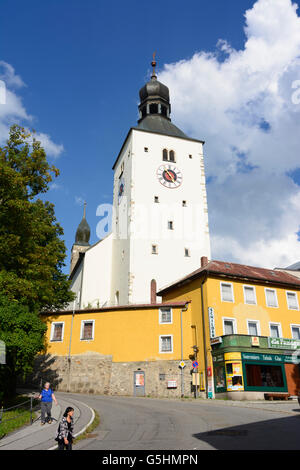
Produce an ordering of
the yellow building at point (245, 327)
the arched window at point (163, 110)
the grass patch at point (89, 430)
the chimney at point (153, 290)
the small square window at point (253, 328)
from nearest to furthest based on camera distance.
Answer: the grass patch at point (89, 430)
the yellow building at point (245, 327)
the small square window at point (253, 328)
the chimney at point (153, 290)
the arched window at point (163, 110)

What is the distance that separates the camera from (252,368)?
24359 mm

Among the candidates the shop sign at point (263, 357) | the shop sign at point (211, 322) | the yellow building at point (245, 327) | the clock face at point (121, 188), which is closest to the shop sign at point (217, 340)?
the yellow building at point (245, 327)

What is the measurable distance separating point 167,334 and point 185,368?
2.60m

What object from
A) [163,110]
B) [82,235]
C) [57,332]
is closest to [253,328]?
[57,332]

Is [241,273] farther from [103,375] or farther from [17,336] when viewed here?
[17,336]

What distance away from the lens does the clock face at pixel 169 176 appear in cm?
4181

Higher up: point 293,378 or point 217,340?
point 217,340

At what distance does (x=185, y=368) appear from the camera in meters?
26.0

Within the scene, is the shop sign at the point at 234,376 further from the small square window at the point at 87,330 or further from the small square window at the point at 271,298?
the small square window at the point at 87,330

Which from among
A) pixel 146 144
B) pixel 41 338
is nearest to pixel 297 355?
pixel 41 338

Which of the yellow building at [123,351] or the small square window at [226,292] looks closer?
the yellow building at [123,351]

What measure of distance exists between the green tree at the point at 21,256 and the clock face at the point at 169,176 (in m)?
20.4

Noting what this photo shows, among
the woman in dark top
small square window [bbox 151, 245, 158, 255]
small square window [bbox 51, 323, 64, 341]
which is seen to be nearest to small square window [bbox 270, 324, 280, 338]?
small square window [bbox 151, 245, 158, 255]

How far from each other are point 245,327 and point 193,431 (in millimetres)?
16815
